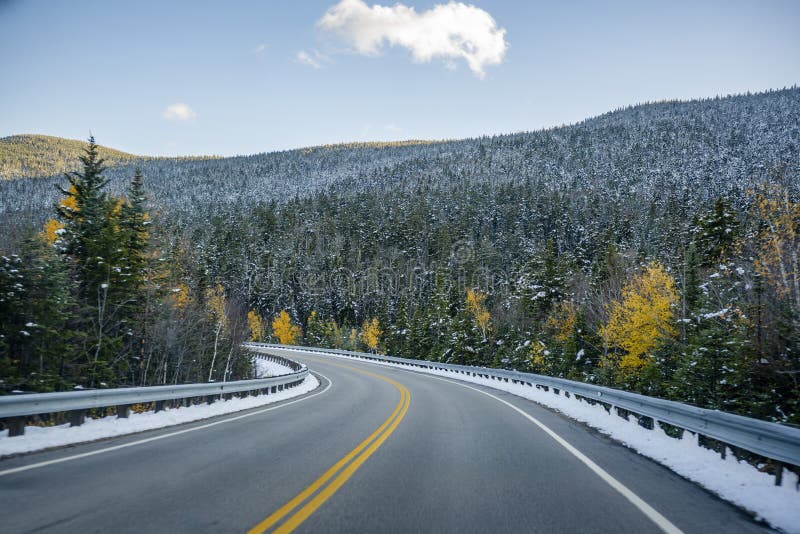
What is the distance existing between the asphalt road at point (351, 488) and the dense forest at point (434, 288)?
19.2ft

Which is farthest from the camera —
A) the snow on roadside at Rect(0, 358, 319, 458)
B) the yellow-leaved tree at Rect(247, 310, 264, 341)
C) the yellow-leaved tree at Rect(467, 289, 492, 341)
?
the yellow-leaved tree at Rect(247, 310, 264, 341)

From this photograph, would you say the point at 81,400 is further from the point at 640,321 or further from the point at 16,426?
the point at 640,321

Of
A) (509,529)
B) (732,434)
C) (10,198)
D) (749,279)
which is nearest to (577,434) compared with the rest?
(732,434)

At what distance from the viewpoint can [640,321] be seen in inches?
1195

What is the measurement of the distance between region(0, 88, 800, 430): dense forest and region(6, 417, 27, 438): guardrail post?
11411mm

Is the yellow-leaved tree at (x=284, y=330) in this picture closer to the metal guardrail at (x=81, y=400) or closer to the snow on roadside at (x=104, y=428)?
the snow on roadside at (x=104, y=428)

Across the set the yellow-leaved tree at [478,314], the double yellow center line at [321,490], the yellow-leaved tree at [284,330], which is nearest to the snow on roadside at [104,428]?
the double yellow center line at [321,490]

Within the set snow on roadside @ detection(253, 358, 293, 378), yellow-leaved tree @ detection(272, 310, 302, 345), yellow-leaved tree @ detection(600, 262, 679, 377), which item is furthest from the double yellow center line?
yellow-leaved tree @ detection(272, 310, 302, 345)

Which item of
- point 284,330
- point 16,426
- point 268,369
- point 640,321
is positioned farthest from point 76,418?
point 284,330

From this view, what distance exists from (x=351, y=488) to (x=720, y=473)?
4.45 metres

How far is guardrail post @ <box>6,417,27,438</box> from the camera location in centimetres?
663

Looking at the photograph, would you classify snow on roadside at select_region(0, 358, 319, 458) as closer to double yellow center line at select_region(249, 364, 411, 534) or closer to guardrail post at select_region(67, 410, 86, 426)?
guardrail post at select_region(67, 410, 86, 426)

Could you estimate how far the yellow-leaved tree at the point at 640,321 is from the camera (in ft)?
96.8

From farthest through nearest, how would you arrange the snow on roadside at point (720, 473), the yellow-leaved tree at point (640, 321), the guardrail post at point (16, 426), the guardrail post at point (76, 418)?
the yellow-leaved tree at point (640, 321) < the guardrail post at point (76, 418) < the guardrail post at point (16, 426) < the snow on roadside at point (720, 473)
